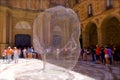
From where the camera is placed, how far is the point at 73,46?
11188mm

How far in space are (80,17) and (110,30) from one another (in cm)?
610

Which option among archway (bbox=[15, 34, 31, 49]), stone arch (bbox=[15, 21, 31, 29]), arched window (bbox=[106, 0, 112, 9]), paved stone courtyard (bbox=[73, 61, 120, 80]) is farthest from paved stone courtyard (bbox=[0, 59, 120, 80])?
stone arch (bbox=[15, 21, 31, 29])

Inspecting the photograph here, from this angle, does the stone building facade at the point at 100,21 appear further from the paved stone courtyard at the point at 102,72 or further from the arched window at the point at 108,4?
the paved stone courtyard at the point at 102,72

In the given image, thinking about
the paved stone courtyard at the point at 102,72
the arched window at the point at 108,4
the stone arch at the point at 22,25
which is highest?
the arched window at the point at 108,4

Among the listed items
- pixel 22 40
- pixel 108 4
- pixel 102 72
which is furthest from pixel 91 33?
pixel 102 72

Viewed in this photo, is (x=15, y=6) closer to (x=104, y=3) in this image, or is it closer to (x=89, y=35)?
(x=89, y=35)

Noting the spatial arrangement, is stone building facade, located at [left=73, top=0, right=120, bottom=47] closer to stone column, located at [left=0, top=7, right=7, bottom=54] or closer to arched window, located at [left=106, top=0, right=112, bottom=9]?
arched window, located at [left=106, top=0, right=112, bottom=9]

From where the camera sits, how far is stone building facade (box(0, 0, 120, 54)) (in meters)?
22.0

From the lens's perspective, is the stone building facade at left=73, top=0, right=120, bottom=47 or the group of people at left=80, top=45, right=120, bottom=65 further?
the stone building facade at left=73, top=0, right=120, bottom=47

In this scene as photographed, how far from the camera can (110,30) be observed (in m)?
22.8

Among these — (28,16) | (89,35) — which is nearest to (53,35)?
(89,35)

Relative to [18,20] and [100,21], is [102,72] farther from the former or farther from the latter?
[18,20]

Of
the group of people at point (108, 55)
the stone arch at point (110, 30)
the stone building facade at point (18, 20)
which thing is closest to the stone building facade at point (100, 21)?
the stone arch at point (110, 30)

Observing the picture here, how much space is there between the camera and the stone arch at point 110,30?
71.1ft
